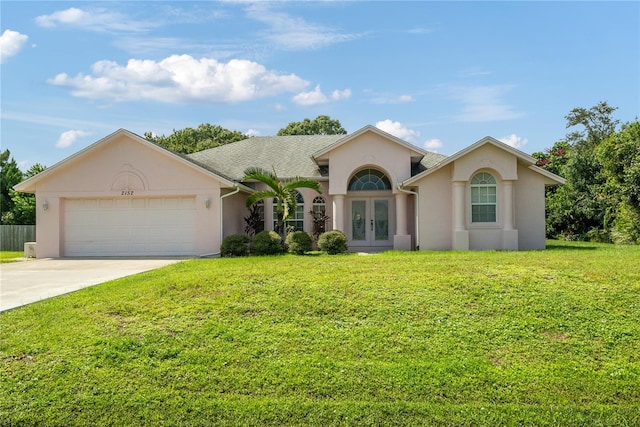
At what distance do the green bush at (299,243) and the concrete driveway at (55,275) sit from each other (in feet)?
14.3

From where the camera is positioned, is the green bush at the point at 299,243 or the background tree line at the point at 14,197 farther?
the background tree line at the point at 14,197

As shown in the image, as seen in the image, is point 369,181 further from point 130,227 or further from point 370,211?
point 130,227

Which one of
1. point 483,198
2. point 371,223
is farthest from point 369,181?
point 483,198

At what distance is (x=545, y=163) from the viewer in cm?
3591

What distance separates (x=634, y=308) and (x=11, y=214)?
34.7m

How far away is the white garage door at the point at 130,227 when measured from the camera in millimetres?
19859

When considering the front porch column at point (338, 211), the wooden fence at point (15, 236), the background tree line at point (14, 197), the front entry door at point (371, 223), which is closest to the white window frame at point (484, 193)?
the front entry door at point (371, 223)

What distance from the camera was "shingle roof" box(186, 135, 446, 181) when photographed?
2273 centimetres

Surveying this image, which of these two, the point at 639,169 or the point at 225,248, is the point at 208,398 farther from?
the point at 639,169

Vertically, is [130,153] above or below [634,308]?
above

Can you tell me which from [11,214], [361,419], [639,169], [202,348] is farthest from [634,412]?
[11,214]

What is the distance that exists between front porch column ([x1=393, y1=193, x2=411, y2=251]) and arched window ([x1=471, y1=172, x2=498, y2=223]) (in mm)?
2849

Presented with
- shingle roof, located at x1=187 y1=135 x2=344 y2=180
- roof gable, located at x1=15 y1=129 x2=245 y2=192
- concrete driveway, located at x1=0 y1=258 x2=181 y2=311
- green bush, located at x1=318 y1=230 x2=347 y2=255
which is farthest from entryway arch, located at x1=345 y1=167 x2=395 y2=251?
concrete driveway, located at x1=0 y1=258 x2=181 y2=311

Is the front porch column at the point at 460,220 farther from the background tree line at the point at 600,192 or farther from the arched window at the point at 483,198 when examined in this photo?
the background tree line at the point at 600,192
